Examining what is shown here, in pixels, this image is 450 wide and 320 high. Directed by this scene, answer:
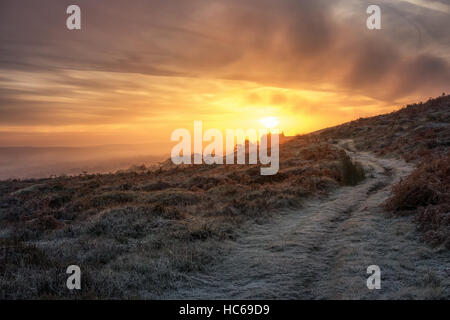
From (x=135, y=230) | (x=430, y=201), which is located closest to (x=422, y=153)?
(x=430, y=201)

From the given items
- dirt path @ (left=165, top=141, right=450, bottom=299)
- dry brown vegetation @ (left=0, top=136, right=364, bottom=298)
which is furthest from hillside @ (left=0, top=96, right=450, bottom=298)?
dirt path @ (left=165, top=141, right=450, bottom=299)

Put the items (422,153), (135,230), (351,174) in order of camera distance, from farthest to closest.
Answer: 1. (422,153)
2. (351,174)
3. (135,230)

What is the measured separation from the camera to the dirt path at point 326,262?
8195mm

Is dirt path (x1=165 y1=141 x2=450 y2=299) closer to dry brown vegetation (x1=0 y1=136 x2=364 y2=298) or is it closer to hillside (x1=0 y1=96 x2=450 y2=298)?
hillside (x1=0 y1=96 x2=450 y2=298)

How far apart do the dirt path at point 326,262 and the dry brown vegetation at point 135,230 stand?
3.16ft

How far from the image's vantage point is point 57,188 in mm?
28203

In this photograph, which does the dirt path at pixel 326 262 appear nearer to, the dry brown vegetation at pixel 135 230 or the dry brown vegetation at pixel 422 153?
the dry brown vegetation at pixel 422 153

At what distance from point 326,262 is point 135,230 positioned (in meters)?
7.09

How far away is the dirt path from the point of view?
26.9ft

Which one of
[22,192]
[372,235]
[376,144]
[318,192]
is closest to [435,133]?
[376,144]

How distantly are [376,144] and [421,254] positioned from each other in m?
36.1

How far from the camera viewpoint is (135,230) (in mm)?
13516

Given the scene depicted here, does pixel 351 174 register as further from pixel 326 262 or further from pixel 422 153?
pixel 326 262

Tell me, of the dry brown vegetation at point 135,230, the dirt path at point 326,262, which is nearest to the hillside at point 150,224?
the dry brown vegetation at point 135,230
